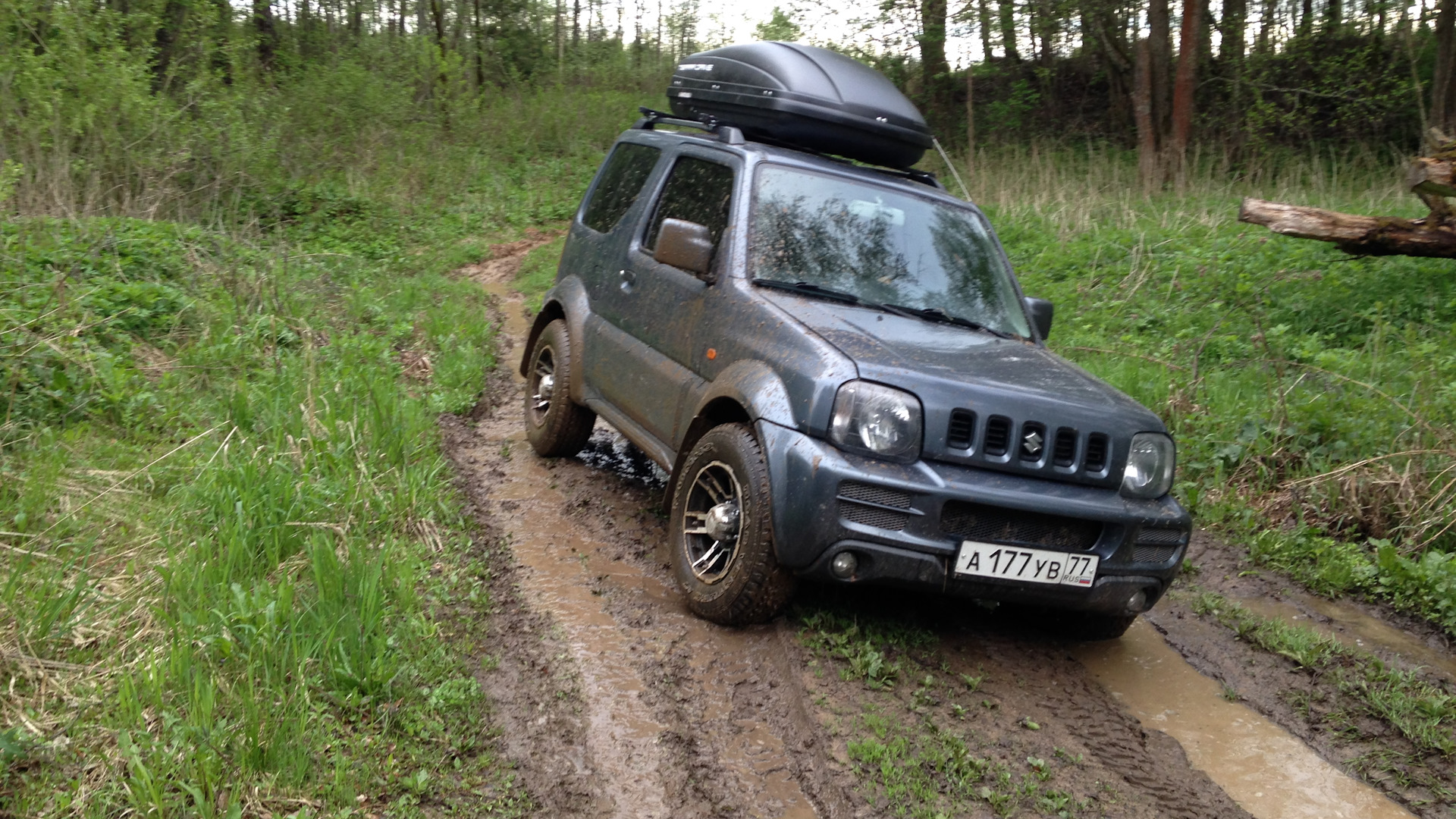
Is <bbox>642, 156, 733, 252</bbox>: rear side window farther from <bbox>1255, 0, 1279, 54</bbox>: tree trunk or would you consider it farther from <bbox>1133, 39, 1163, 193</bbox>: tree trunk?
<bbox>1255, 0, 1279, 54</bbox>: tree trunk

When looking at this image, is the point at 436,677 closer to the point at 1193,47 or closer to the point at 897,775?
the point at 897,775

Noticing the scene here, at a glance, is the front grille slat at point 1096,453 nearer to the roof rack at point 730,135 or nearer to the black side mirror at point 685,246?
the black side mirror at point 685,246

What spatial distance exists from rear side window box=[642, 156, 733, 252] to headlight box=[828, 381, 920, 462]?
1.33 metres

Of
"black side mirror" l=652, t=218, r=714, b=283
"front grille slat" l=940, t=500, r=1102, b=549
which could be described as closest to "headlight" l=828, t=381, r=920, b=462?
"front grille slat" l=940, t=500, r=1102, b=549

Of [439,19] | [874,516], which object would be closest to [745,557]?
[874,516]

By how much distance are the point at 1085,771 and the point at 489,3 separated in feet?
87.5

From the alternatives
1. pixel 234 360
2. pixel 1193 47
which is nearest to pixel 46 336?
pixel 234 360

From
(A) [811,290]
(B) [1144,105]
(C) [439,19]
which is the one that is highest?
(C) [439,19]

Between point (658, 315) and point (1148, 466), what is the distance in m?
2.19

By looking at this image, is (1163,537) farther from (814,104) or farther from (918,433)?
(814,104)

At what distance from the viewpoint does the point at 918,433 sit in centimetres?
348

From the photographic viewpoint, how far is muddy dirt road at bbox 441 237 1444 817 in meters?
2.96

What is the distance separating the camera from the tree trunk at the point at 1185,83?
557 inches

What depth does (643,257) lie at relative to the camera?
5160 mm
